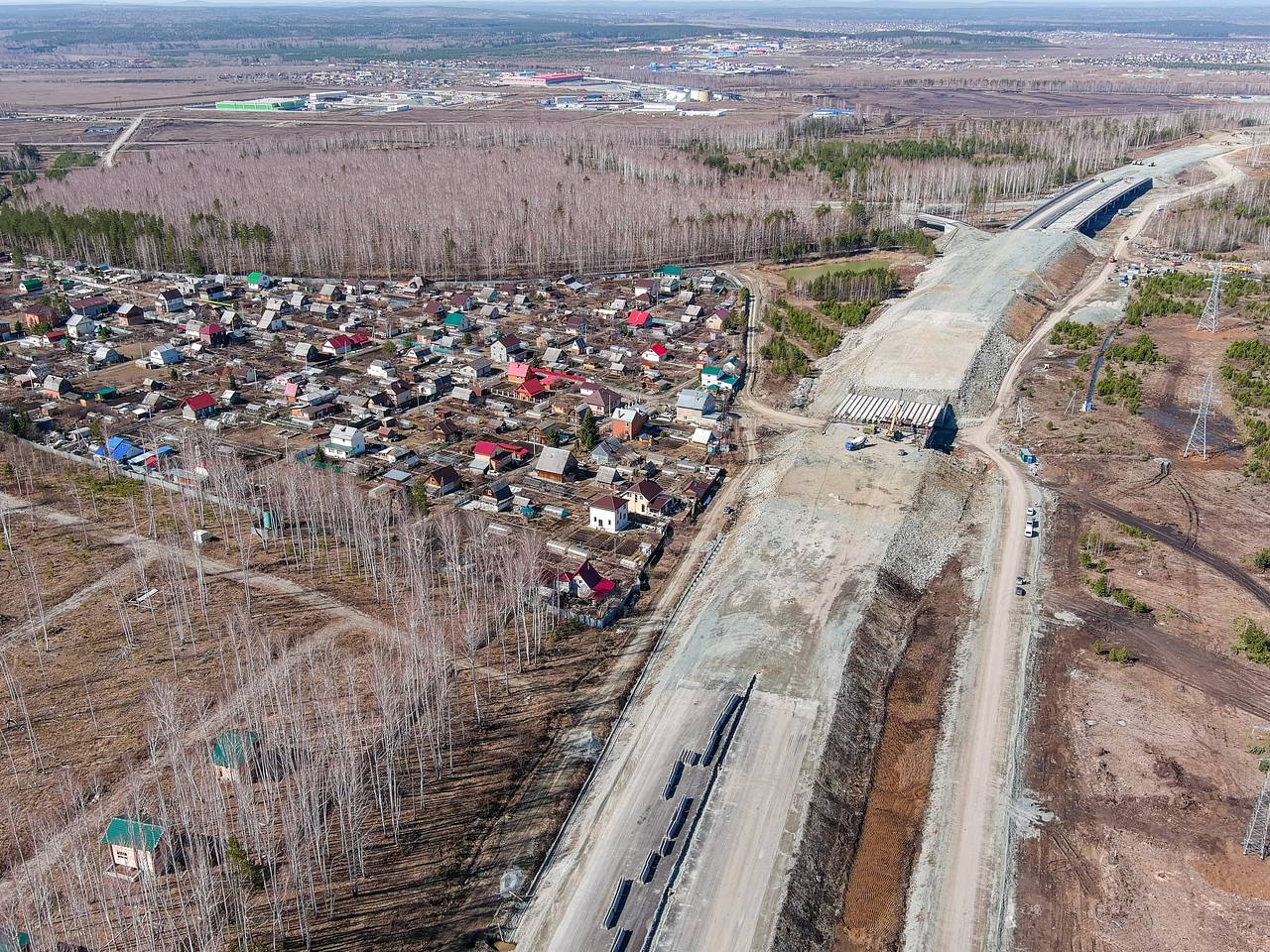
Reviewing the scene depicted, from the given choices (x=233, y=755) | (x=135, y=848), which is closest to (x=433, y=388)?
(x=233, y=755)

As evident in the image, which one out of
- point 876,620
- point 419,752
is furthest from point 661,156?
point 419,752

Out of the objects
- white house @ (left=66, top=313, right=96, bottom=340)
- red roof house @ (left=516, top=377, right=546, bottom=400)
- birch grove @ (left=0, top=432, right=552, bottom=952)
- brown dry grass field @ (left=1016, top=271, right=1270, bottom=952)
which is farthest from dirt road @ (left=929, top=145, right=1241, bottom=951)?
white house @ (left=66, top=313, right=96, bottom=340)

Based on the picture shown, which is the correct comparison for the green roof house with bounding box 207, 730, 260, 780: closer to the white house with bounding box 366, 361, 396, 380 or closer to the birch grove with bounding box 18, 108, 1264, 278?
the white house with bounding box 366, 361, 396, 380

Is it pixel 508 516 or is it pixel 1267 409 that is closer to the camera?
pixel 508 516

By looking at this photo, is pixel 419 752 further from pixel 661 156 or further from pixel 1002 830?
pixel 661 156

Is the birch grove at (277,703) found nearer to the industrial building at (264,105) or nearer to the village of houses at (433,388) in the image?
the village of houses at (433,388)

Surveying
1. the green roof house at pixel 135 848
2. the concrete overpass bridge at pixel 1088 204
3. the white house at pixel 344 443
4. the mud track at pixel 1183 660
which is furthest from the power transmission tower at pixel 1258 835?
the concrete overpass bridge at pixel 1088 204

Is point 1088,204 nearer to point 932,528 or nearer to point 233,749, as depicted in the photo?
point 932,528
